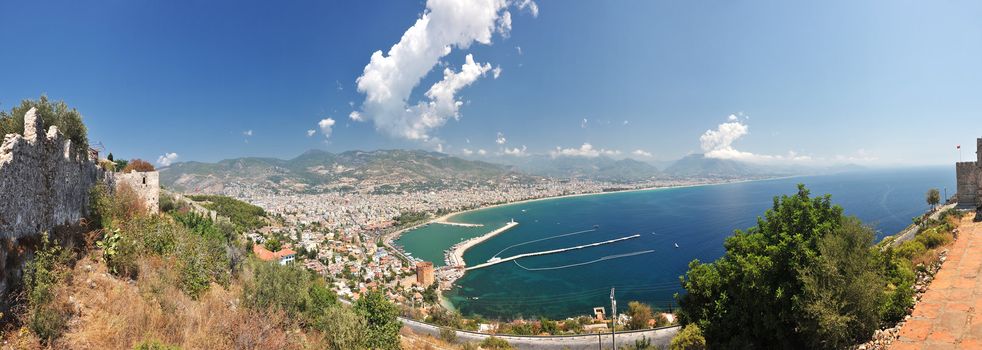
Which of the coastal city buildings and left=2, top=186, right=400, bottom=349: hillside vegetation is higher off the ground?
left=2, top=186, right=400, bottom=349: hillside vegetation

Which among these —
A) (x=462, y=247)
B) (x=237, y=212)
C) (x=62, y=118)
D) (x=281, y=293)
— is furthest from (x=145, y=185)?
(x=462, y=247)

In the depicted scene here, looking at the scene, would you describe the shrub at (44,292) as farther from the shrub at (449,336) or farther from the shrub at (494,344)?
the shrub at (449,336)

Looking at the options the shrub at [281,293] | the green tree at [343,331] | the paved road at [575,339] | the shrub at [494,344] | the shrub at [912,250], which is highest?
the shrub at [912,250]

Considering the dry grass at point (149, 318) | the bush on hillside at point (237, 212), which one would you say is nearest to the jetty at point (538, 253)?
the bush on hillside at point (237, 212)

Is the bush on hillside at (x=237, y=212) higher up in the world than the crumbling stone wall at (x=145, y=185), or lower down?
lower down

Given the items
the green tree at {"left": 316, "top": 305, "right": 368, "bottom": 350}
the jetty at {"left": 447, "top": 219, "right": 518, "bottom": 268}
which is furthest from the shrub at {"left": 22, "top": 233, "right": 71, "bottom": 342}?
the jetty at {"left": 447, "top": 219, "right": 518, "bottom": 268}

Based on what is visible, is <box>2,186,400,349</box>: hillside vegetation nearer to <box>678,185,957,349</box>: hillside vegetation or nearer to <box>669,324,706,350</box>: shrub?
<box>669,324,706,350</box>: shrub

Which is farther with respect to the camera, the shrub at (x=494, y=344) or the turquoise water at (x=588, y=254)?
the turquoise water at (x=588, y=254)
